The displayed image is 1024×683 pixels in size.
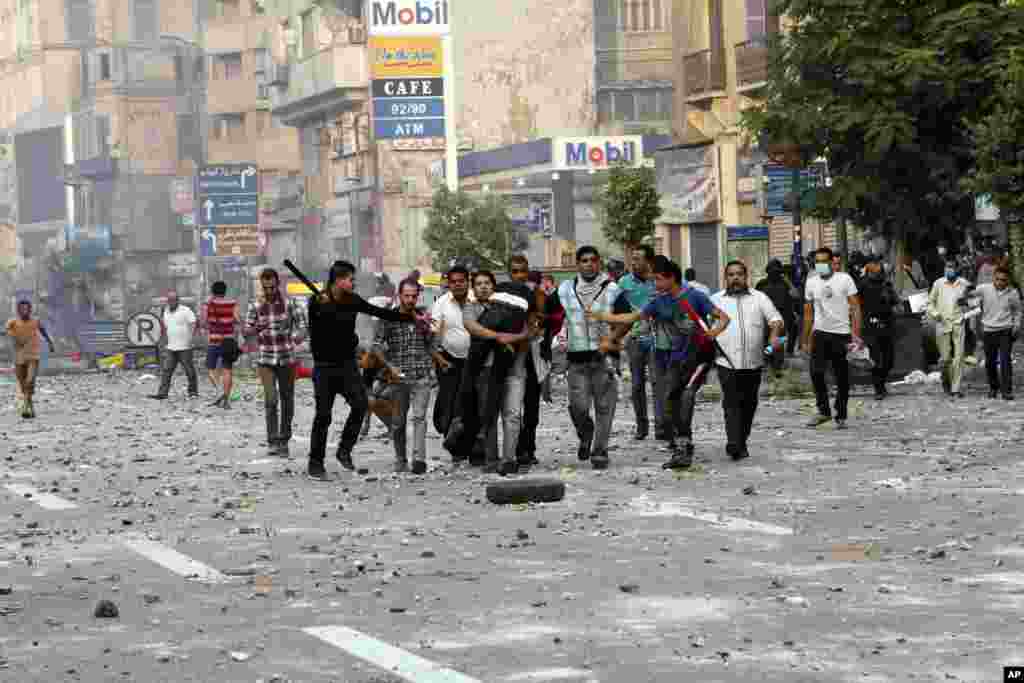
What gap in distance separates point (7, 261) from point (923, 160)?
124 m

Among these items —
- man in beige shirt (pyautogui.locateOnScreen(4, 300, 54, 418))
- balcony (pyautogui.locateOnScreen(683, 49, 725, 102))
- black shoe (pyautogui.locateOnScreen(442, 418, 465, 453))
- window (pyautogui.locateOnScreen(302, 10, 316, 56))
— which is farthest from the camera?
window (pyautogui.locateOnScreen(302, 10, 316, 56))

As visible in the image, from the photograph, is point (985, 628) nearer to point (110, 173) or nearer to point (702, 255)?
point (702, 255)

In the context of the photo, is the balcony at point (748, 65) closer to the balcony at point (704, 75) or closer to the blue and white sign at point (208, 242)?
the balcony at point (704, 75)

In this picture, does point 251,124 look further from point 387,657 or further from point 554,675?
point 554,675

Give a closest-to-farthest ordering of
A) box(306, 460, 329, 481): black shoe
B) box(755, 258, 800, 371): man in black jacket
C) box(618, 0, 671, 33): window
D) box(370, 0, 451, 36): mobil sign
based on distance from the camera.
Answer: box(306, 460, 329, 481): black shoe
box(755, 258, 800, 371): man in black jacket
box(370, 0, 451, 36): mobil sign
box(618, 0, 671, 33): window

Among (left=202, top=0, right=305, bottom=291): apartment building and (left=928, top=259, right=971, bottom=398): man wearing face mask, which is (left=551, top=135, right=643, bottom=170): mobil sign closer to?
(left=202, top=0, right=305, bottom=291): apartment building

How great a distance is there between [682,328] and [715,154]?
119ft

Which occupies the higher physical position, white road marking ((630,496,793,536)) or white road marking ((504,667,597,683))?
white road marking ((504,667,597,683))

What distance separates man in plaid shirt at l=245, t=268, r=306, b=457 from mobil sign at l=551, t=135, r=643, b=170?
49.5 meters

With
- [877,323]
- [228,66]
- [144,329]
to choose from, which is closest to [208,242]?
[144,329]

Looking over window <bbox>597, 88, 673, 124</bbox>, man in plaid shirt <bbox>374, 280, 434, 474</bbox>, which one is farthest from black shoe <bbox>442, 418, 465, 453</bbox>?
window <bbox>597, 88, 673, 124</bbox>

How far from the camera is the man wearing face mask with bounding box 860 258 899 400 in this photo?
28.2 meters

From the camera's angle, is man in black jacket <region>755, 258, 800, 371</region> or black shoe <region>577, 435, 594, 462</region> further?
man in black jacket <region>755, 258, 800, 371</region>

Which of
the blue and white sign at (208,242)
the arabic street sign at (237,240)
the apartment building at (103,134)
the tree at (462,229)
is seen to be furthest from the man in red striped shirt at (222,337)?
the apartment building at (103,134)
